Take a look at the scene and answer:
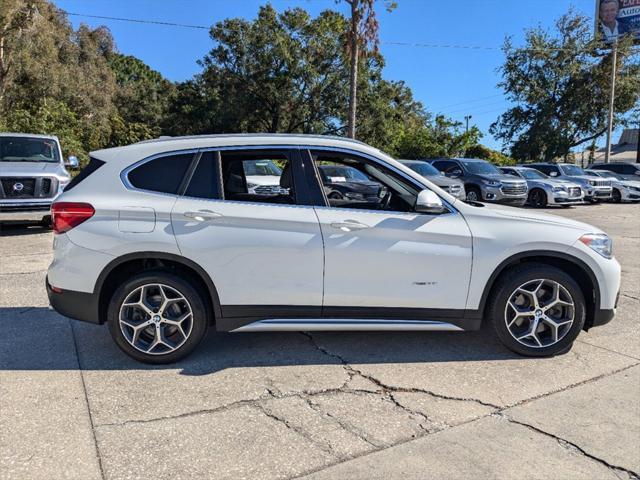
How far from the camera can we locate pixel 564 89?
3631 cm

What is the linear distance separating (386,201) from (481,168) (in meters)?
14.4

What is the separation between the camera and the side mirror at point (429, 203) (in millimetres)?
4008

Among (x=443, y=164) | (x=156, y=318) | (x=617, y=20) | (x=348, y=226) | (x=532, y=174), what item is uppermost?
(x=617, y=20)

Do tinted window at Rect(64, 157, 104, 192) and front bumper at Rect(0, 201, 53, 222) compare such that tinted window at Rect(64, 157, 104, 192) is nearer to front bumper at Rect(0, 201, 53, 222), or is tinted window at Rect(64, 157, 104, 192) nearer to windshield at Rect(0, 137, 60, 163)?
front bumper at Rect(0, 201, 53, 222)

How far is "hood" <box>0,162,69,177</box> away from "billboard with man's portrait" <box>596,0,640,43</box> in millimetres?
35375

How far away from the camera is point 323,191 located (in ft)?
13.7

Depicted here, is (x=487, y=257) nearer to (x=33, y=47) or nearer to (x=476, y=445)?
(x=476, y=445)

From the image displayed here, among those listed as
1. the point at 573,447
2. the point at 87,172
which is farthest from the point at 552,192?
the point at 87,172

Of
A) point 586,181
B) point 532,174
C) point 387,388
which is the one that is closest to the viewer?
point 387,388

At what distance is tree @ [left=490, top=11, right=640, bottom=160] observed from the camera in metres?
35.1

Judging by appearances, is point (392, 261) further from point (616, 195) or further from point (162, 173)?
point (616, 195)

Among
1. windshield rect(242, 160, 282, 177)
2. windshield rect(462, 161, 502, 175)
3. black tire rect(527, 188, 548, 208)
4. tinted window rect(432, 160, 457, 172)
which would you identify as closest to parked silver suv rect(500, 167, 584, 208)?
black tire rect(527, 188, 548, 208)

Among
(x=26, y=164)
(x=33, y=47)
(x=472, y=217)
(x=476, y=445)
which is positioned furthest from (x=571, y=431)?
(x=33, y=47)

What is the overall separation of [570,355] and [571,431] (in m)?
1.39
